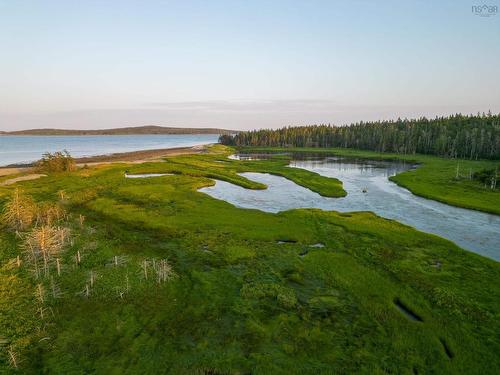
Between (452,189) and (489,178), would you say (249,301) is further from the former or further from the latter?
(489,178)

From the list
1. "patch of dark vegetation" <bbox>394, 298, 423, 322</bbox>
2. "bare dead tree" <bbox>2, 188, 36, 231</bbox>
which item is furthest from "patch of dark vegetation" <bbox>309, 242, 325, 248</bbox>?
"bare dead tree" <bbox>2, 188, 36, 231</bbox>

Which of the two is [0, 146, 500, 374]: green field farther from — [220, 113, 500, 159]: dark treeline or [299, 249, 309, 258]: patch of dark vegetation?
[220, 113, 500, 159]: dark treeline

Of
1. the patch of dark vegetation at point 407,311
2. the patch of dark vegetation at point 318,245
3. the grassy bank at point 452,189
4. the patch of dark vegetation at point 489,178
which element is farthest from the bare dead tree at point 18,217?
the patch of dark vegetation at point 489,178

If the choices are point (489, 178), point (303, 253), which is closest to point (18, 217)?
point (303, 253)

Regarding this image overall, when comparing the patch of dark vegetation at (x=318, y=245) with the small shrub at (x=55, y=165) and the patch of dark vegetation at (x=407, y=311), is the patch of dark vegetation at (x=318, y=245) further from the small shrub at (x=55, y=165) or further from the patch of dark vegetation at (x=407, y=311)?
the small shrub at (x=55, y=165)

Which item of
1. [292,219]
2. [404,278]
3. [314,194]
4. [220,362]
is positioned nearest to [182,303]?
[220,362]

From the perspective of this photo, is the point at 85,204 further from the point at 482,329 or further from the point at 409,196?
the point at 409,196

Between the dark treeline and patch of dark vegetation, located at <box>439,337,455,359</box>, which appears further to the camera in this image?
the dark treeline
